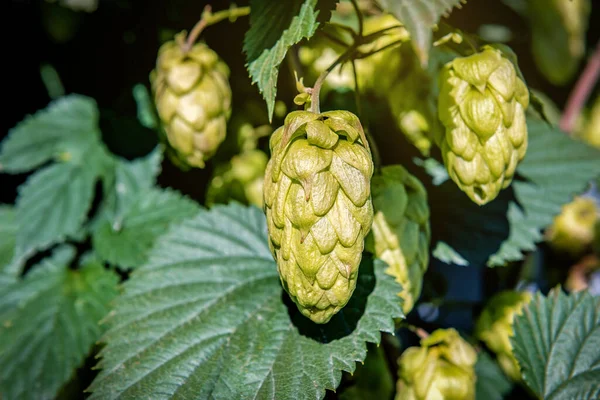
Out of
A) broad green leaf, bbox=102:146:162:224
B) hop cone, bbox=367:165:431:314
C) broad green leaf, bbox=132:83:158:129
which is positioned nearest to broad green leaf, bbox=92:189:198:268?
broad green leaf, bbox=102:146:162:224

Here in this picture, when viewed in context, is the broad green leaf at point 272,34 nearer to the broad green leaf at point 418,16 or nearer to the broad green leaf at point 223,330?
the broad green leaf at point 418,16

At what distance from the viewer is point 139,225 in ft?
4.57

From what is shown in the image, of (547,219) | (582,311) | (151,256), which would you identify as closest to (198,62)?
(151,256)

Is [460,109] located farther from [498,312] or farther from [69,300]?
[69,300]

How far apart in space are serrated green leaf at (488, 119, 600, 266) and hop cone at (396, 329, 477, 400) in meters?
0.20

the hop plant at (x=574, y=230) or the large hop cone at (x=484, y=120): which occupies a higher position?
the large hop cone at (x=484, y=120)

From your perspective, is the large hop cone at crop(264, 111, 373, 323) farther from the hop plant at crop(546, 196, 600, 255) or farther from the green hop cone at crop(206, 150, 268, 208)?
the hop plant at crop(546, 196, 600, 255)

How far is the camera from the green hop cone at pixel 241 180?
123 cm

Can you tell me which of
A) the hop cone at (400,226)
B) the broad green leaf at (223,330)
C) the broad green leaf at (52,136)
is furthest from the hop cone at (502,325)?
the broad green leaf at (52,136)

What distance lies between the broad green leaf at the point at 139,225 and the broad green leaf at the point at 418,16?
792 millimetres

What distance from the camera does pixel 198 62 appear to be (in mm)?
1109

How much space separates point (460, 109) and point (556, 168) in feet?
1.91

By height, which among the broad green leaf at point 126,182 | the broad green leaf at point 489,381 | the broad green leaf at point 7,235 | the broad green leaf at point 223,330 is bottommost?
the broad green leaf at point 489,381

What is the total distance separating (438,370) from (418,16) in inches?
26.8
